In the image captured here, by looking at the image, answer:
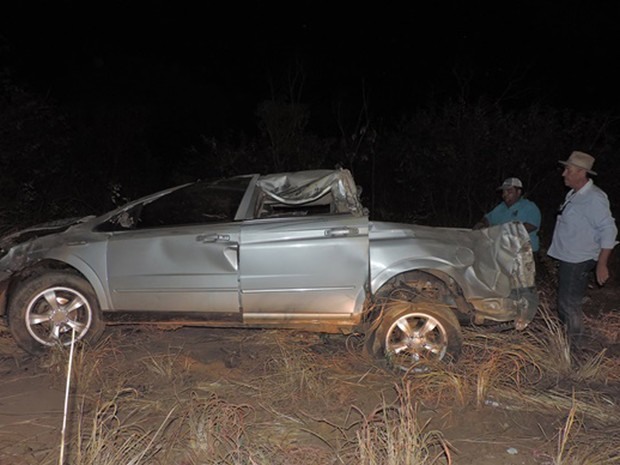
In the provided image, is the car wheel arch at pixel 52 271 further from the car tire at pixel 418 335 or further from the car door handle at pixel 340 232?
the car tire at pixel 418 335

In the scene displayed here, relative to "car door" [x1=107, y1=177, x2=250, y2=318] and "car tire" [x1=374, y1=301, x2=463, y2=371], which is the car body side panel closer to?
"car door" [x1=107, y1=177, x2=250, y2=318]

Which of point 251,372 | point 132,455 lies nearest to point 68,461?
point 132,455

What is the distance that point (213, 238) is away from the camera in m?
4.67

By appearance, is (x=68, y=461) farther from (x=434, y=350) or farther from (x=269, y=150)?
(x=269, y=150)

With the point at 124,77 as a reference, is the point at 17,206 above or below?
below

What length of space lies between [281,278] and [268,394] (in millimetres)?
966

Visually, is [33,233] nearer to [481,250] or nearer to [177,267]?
[177,267]

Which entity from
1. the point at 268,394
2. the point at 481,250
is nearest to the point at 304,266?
the point at 268,394

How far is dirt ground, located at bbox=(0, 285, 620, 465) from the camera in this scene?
3445 millimetres

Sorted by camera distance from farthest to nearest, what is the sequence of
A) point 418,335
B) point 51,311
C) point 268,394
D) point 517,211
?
point 517,211
point 51,311
point 418,335
point 268,394

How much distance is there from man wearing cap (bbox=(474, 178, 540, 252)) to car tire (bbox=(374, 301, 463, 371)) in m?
1.49

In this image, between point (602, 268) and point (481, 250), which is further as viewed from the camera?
point (481, 250)

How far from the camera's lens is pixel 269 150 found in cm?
1066

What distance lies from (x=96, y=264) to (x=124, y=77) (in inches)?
672
